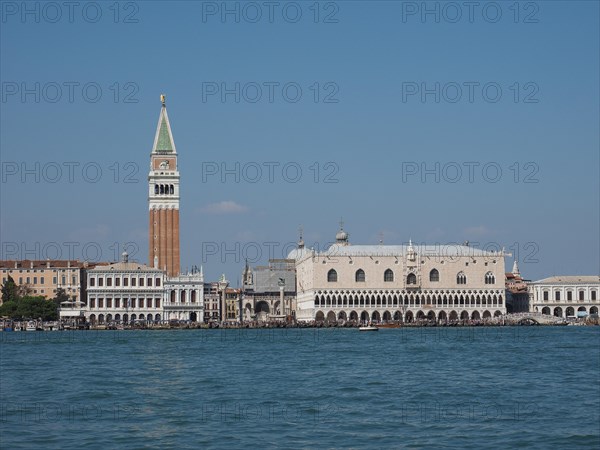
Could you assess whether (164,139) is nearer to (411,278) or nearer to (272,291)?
(272,291)

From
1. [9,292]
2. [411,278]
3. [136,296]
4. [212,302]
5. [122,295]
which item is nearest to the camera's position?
[9,292]

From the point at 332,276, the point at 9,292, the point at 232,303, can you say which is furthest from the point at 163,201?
the point at 232,303

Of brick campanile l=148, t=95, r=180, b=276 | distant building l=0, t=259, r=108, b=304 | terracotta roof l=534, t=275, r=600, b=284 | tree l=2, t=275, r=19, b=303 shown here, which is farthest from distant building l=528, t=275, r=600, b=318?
tree l=2, t=275, r=19, b=303

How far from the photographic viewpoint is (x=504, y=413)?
24438 millimetres

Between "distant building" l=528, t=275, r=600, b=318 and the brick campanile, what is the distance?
1367 inches

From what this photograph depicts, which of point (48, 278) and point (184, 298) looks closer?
point (184, 298)

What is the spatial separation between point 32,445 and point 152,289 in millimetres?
81656

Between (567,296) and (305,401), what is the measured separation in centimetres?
8325

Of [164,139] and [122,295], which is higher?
[164,139]

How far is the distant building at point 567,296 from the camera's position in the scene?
349 ft

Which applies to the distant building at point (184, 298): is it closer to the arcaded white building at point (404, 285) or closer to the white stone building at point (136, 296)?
the white stone building at point (136, 296)

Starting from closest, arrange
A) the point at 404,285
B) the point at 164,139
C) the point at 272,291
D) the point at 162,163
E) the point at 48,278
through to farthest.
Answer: the point at 404,285 < the point at 48,278 < the point at 162,163 < the point at 164,139 < the point at 272,291

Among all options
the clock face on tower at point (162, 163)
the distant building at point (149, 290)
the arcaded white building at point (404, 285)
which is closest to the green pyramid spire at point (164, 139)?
the clock face on tower at point (162, 163)

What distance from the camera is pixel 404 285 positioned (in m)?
103
